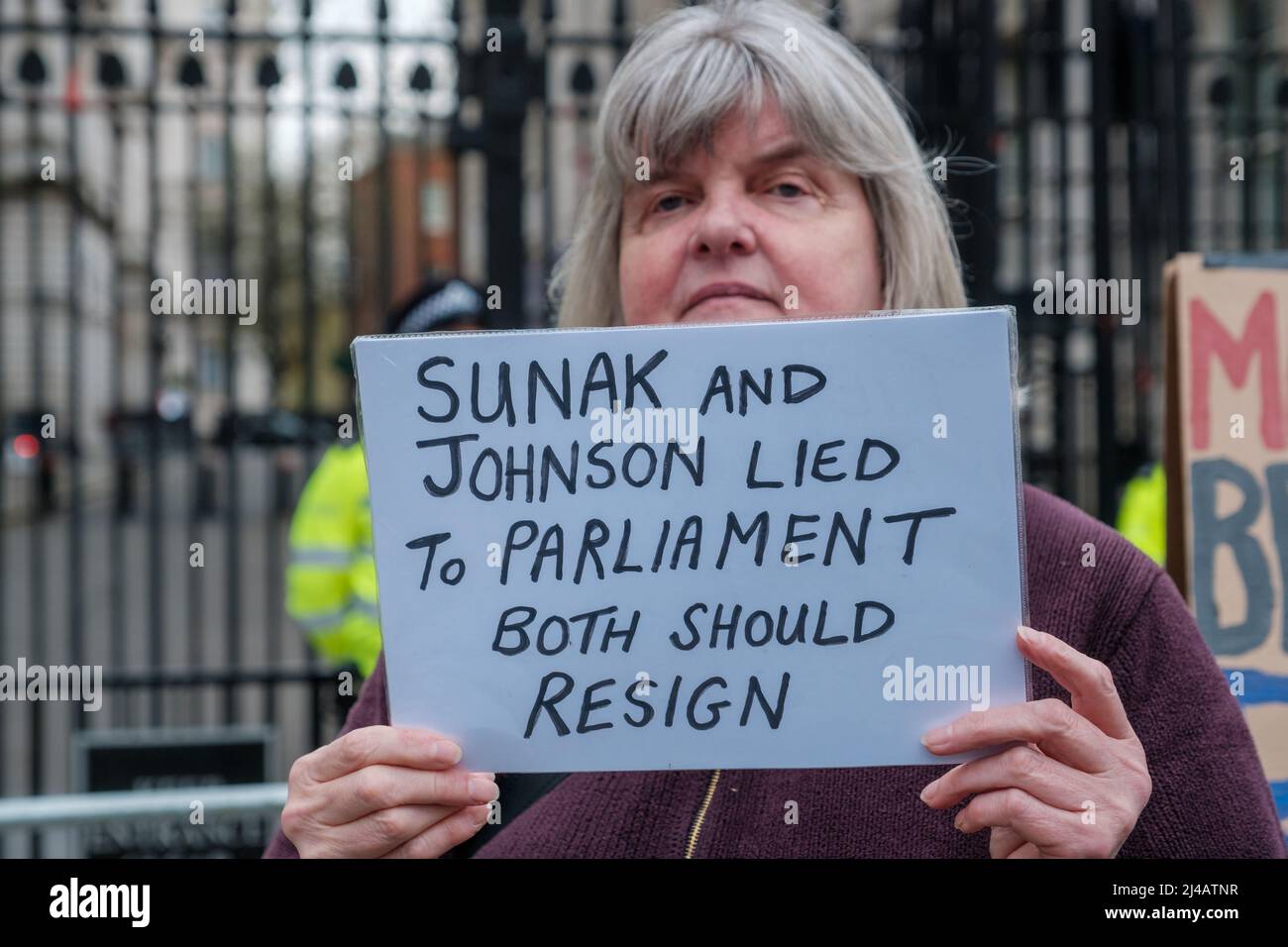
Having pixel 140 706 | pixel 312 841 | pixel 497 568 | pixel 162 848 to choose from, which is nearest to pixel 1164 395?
pixel 497 568

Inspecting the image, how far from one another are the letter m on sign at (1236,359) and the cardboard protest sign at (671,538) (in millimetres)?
823

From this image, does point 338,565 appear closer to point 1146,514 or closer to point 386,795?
point 1146,514

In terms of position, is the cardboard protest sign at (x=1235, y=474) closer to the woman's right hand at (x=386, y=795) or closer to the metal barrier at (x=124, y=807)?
the woman's right hand at (x=386, y=795)

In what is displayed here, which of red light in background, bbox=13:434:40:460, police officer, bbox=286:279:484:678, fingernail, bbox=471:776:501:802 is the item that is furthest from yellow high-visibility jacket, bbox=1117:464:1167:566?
red light in background, bbox=13:434:40:460

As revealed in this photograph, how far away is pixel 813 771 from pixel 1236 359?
39.9 inches

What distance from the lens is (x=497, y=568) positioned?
1.27m

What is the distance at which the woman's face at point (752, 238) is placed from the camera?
160 centimetres

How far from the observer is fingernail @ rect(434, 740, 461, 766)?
1231 mm

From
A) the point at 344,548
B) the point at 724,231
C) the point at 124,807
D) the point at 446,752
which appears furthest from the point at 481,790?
the point at 344,548

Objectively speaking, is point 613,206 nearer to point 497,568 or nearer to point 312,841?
point 497,568

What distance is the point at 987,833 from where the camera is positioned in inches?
53.6

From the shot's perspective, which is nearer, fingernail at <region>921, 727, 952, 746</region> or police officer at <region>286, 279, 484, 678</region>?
fingernail at <region>921, 727, 952, 746</region>

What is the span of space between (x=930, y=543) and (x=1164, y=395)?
897 mm

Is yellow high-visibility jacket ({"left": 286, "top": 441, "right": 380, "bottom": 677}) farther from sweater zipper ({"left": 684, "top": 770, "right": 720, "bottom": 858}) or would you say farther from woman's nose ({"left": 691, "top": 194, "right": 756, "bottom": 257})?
sweater zipper ({"left": 684, "top": 770, "right": 720, "bottom": 858})
